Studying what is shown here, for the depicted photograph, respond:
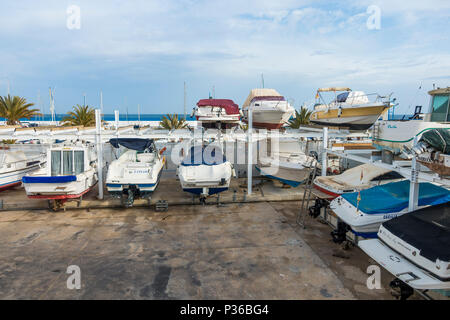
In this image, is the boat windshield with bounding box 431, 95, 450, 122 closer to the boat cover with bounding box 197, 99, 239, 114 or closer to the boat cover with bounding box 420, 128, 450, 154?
the boat cover with bounding box 420, 128, 450, 154

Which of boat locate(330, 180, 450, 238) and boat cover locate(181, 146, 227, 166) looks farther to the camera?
boat cover locate(181, 146, 227, 166)

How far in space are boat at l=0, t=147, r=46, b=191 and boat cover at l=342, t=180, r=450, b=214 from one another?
10296mm

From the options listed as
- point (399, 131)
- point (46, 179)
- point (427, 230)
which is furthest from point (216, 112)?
point (427, 230)

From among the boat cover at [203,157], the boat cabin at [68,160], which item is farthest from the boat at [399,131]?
the boat cabin at [68,160]

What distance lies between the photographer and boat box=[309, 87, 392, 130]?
11227 millimetres

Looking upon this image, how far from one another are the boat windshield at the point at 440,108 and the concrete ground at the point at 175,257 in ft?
20.4

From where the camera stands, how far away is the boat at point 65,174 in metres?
8.40

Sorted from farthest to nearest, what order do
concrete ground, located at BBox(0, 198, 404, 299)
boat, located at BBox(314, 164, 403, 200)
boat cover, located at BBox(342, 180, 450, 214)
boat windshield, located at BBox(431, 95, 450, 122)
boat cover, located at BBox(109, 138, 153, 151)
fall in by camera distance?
1. boat cover, located at BBox(109, 138, 153, 151)
2. boat windshield, located at BBox(431, 95, 450, 122)
3. boat, located at BBox(314, 164, 403, 200)
4. boat cover, located at BBox(342, 180, 450, 214)
5. concrete ground, located at BBox(0, 198, 404, 299)

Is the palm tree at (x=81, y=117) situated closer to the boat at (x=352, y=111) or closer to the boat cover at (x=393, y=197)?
the boat at (x=352, y=111)

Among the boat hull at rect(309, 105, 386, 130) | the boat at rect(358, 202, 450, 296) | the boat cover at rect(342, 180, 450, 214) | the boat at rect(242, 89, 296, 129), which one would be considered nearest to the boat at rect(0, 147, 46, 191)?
the boat at rect(242, 89, 296, 129)
